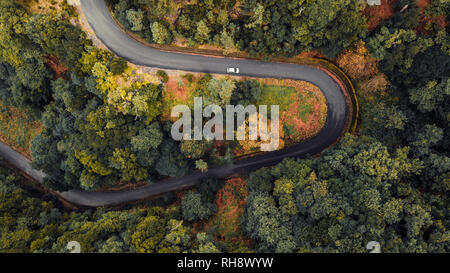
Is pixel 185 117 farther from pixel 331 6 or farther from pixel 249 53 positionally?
pixel 331 6

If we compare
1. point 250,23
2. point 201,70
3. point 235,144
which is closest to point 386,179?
point 235,144

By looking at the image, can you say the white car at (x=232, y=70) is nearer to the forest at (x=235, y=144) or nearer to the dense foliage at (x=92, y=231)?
the forest at (x=235, y=144)

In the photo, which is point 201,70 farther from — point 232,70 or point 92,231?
point 92,231

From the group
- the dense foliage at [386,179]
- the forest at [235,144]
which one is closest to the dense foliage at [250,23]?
the forest at [235,144]

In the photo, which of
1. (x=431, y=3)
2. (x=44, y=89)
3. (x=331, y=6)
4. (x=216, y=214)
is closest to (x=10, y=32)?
(x=44, y=89)

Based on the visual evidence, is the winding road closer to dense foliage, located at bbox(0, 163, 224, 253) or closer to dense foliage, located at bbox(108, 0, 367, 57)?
dense foliage, located at bbox(108, 0, 367, 57)

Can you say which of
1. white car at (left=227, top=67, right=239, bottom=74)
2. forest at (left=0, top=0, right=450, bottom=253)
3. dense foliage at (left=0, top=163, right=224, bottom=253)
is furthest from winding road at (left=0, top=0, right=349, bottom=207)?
dense foliage at (left=0, top=163, right=224, bottom=253)
